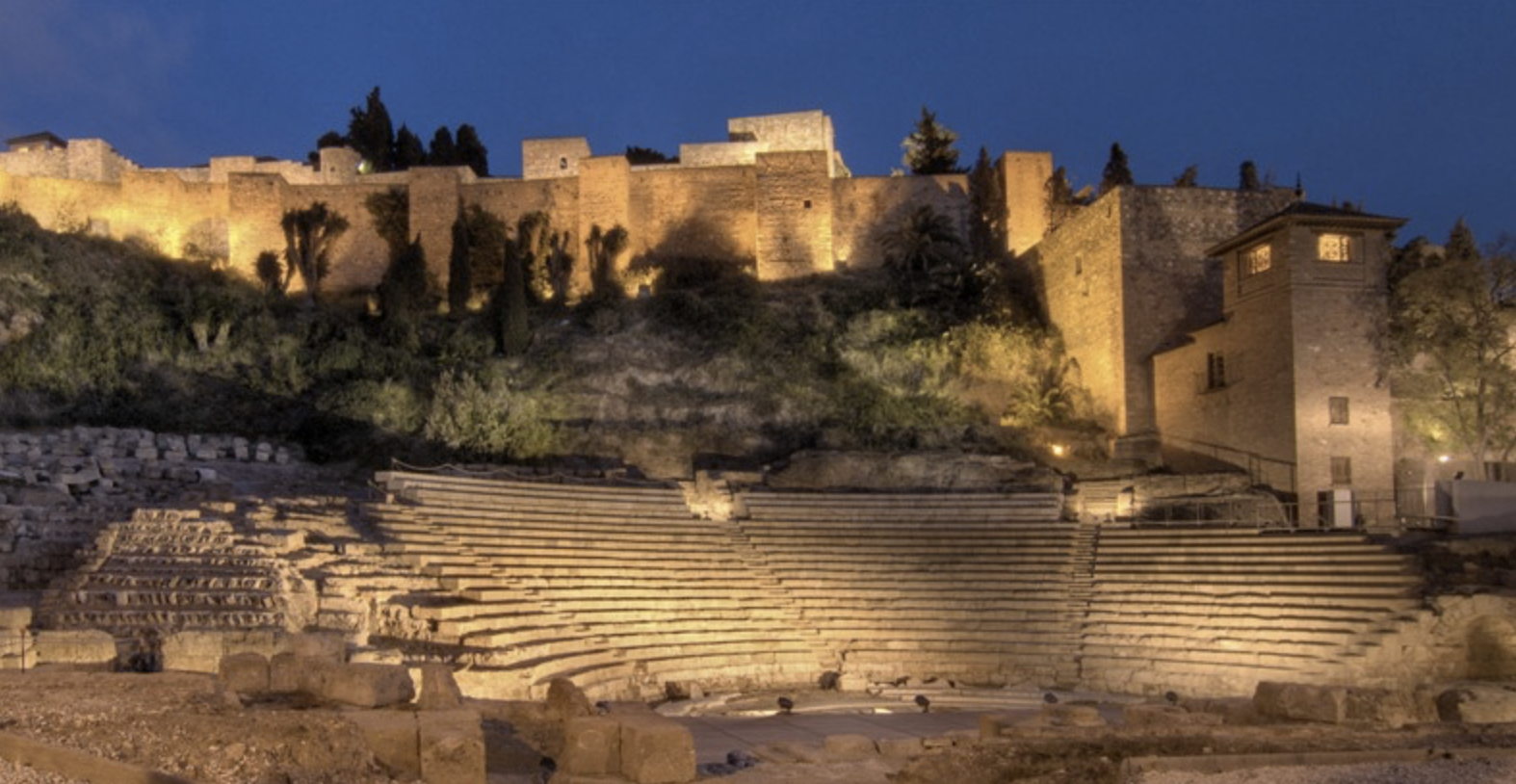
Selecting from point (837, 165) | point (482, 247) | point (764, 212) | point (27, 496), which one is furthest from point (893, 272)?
point (27, 496)

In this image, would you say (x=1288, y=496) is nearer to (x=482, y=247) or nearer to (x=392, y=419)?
(x=392, y=419)

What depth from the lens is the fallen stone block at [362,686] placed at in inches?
328

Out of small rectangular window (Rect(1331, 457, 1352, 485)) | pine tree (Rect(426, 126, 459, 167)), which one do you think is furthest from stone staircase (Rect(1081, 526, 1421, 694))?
pine tree (Rect(426, 126, 459, 167))

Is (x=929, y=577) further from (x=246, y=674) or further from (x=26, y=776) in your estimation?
(x=26, y=776)

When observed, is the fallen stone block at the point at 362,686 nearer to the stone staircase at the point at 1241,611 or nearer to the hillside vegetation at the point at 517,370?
the stone staircase at the point at 1241,611

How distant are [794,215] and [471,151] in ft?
57.2

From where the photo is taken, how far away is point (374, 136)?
4772cm

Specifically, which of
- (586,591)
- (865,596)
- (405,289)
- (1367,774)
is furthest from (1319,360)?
(405,289)

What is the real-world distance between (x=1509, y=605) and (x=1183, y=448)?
10.3m

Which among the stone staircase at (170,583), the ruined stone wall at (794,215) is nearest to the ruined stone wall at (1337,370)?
the ruined stone wall at (794,215)

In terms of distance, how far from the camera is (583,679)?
47.4 ft

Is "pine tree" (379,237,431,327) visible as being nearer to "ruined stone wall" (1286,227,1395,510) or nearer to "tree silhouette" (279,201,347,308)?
"tree silhouette" (279,201,347,308)

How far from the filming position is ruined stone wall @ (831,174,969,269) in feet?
123

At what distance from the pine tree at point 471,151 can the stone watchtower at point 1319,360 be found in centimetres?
3239
